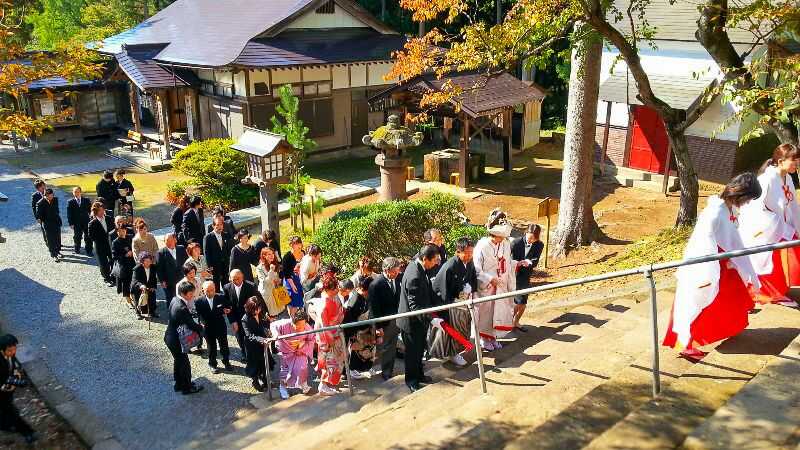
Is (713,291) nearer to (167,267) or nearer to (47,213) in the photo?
(167,267)

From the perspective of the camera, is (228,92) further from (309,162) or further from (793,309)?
(793,309)

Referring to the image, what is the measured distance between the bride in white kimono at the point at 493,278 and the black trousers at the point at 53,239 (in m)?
9.58

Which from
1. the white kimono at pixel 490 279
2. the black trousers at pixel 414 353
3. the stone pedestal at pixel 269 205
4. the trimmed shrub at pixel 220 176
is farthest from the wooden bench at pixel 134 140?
the black trousers at pixel 414 353

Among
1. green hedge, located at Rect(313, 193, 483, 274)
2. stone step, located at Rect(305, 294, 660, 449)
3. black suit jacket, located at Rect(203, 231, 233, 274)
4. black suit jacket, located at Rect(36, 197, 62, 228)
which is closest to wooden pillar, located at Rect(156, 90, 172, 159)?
black suit jacket, located at Rect(36, 197, 62, 228)

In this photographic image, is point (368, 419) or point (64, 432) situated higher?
point (368, 419)

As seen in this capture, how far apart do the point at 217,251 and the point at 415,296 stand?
4.97 meters

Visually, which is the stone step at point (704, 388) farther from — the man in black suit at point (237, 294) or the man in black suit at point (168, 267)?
the man in black suit at point (168, 267)

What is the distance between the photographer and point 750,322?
19.6 ft

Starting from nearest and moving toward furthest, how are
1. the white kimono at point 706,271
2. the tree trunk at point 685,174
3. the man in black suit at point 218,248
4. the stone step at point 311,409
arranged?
the white kimono at point 706,271 → the stone step at point 311,409 → the man in black suit at point 218,248 → the tree trunk at point 685,174

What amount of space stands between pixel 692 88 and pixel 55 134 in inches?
915

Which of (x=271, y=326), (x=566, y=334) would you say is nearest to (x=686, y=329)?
(x=566, y=334)

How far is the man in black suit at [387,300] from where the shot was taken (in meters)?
7.51

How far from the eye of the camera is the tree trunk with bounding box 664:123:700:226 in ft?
37.0

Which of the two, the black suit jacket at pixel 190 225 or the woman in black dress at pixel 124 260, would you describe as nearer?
the woman in black dress at pixel 124 260
